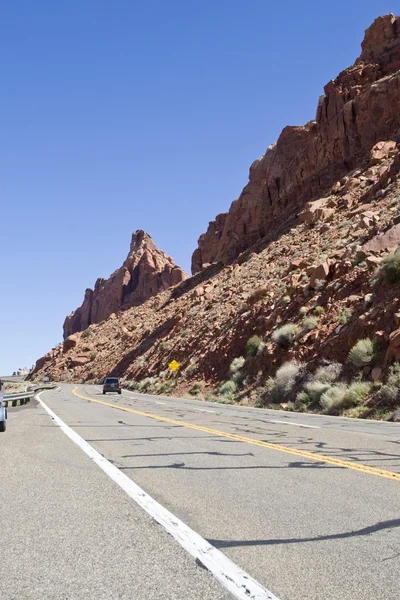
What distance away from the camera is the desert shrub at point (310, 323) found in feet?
92.4

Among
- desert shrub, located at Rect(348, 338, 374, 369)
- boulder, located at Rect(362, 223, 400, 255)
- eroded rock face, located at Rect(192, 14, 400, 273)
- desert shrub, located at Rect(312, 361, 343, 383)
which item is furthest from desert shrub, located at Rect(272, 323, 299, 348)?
eroded rock face, located at Rect(192, 14, 400, 273)

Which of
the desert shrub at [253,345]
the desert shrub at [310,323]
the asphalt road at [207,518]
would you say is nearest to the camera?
the asphalt road at [207,518]

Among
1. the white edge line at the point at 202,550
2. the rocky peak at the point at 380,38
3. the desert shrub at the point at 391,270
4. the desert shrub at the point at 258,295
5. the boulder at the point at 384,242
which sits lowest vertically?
the white edge line at the point at 202,550

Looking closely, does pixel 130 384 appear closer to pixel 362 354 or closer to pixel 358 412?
pixel 362 354

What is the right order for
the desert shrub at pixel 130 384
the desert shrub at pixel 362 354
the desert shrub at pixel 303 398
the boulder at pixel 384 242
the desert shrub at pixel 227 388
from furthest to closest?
the desert shrub at pixel 130 384, the desert shrub at pixel 227 388, the boulder at pixel 384 242, the desert shrub at pixel 303 398, the desert shrub at pixel 362 354

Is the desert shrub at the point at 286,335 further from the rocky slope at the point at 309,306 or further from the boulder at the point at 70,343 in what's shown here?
the boulder at the point at 70,343

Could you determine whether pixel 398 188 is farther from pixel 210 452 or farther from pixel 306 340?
pixel 210 452

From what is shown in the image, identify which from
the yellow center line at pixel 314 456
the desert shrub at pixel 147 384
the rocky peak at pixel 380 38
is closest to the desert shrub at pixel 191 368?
the desert shrub at pixel 147 384

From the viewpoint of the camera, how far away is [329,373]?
23.4 meters

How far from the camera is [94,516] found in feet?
18.9

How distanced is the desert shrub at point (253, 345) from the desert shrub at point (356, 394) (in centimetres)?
1209

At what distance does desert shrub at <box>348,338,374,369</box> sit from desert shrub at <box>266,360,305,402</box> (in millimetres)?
3428

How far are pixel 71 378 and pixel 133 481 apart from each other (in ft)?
275

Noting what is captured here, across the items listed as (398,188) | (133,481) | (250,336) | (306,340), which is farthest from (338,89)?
(133,481)
